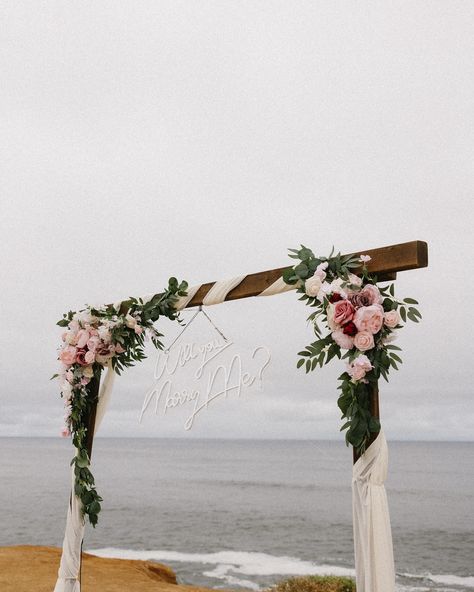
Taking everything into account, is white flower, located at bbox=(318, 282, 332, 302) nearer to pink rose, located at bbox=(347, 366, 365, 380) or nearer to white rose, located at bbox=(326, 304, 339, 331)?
white rose, located at bbox=(326, 304, 339, 331)

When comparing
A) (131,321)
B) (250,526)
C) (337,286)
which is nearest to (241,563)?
(250,526)

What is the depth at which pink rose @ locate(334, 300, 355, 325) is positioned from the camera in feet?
12.8

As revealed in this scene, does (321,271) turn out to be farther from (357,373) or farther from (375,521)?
(375,521)

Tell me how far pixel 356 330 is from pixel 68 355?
3.27 metres

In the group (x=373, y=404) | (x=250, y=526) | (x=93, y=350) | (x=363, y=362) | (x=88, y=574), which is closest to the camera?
(x=363, y=362)

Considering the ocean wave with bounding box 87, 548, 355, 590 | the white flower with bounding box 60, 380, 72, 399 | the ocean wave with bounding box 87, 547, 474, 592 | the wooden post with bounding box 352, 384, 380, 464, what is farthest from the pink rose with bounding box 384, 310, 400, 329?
the ocean wave with bounding box 87, 548, 355, 590

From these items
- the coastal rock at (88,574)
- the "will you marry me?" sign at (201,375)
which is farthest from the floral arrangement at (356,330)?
the coastal rock at (88,574)

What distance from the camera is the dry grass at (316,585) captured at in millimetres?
8719

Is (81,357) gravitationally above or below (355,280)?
below

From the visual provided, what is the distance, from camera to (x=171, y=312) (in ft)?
18.8

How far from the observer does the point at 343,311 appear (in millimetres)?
3918

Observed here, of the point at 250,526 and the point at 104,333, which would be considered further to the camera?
the point at 250,526

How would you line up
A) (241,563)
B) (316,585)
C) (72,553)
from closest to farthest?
(72,553), (316,585), (241,563)

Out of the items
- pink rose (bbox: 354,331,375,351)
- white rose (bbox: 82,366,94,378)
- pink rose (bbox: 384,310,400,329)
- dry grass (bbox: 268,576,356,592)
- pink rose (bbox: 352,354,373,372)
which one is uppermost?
pink rose (bbox: 384,310,400,329)
